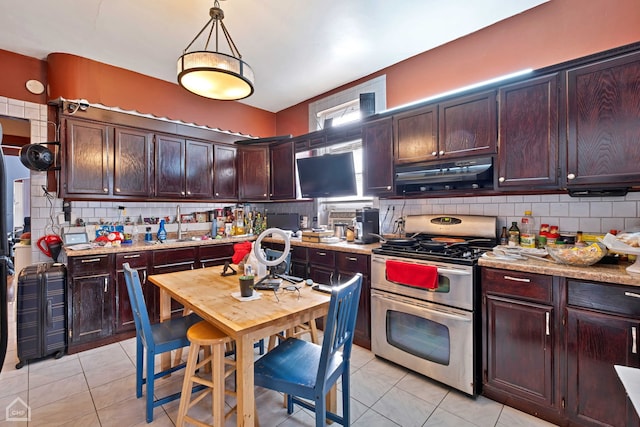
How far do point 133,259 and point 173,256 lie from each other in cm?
39

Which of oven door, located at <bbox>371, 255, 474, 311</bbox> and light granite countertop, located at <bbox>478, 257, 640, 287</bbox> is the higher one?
light granite countertop, located at <bbox>478, 257, 640, 287</bbox>

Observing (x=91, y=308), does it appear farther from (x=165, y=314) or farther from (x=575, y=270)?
(x=575, y=270)

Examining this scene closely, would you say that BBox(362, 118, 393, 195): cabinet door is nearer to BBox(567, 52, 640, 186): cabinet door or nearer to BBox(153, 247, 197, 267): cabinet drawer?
BBox(567, 52, 640, 186): cabinet door

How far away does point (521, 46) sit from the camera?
2.55 metres

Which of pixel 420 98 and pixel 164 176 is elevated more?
pixel 420 98

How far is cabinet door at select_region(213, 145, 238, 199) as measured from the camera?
412 cm

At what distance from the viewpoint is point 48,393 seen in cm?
212

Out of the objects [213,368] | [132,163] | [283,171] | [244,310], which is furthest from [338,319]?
[132,163]

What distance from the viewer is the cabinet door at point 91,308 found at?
2.74 metres

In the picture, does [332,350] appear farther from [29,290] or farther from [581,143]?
[29,290]

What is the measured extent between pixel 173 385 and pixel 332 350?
5.02 feet

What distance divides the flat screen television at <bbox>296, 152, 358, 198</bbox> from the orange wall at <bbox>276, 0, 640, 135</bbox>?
2.96 ft

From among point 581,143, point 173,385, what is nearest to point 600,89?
point 581,143

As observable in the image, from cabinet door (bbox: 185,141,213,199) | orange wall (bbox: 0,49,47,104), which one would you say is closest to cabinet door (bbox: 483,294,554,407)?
cabinet door (bbox: 185,141,213,199)
